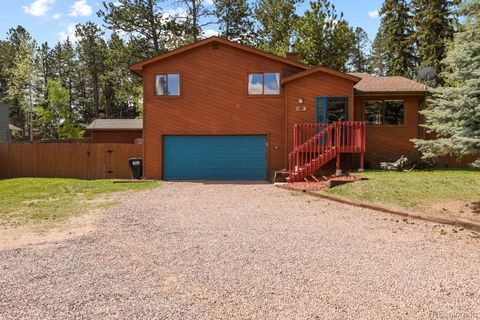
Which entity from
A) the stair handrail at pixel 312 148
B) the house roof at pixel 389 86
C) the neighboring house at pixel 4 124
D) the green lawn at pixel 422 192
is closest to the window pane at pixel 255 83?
the stair handrail at pixel 312 148

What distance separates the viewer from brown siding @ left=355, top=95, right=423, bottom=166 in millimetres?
16516

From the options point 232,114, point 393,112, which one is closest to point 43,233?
point 232,114

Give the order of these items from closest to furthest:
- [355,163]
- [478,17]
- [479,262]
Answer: [479,262] < [478,17] < [355,163]

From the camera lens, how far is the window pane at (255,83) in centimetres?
1659

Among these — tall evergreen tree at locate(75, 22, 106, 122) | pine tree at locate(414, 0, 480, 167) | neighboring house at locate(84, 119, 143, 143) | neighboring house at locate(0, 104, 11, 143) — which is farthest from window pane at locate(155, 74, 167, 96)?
tall evergreen tree at locate(75, 22, 106, 122)

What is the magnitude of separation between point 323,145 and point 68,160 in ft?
43.4

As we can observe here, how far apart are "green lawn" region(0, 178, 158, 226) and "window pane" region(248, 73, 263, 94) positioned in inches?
240

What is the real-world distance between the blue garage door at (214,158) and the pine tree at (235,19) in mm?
18932

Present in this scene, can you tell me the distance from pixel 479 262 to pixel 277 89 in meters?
12.5

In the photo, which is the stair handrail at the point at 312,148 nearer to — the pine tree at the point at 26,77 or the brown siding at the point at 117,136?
the brown siding at the point at 117,136

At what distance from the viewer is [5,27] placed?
52.0 meters

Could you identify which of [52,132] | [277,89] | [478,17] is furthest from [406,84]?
[52,132]

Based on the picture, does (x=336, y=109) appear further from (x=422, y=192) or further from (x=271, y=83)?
(x=422, y=192)

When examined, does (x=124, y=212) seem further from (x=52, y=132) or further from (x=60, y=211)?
(x=52, y=132)
